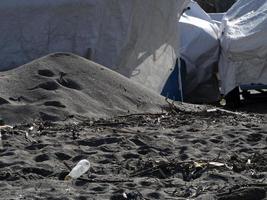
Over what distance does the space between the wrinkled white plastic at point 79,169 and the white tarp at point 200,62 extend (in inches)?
423

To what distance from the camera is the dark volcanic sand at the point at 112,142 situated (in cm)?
524

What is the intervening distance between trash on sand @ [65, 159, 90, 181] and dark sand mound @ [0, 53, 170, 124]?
3224mm

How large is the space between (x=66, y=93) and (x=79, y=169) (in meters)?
4.71

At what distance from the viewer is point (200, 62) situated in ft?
56.3

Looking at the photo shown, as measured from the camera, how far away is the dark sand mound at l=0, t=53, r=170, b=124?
9.49 meters

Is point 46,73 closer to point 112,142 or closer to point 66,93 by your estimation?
point 66,93

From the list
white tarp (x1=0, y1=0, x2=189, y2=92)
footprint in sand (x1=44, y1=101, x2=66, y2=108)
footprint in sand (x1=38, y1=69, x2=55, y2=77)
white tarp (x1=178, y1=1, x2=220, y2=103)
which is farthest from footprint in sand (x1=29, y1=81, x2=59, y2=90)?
white tarp (x1=178, y1=1, x2=220, y2=103)

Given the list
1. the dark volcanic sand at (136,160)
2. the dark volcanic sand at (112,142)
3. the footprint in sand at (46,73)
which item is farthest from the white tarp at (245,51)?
the dark volcanic sand at (136,160)

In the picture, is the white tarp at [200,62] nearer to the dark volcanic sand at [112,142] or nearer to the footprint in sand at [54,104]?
the dark volcanic sand at [112,142]

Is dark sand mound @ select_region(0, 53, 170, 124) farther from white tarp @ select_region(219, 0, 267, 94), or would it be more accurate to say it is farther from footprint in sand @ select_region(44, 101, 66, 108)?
white tarp @ select_region(219, 0, 267, 94)

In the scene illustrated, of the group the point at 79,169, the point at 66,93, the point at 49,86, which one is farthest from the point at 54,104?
the point at 79,169

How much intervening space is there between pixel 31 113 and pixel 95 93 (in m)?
1.66

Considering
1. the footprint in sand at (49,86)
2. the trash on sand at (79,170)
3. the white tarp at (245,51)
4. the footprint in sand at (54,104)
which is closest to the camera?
the trash on sand at (79,170)

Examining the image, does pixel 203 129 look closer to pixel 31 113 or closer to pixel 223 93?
pixel 31 113
